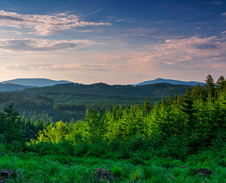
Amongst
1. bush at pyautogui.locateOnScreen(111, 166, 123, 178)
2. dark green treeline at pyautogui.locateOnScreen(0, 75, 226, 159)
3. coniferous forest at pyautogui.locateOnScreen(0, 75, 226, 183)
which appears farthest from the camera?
dark green treeline at pyautogui.locateOnScreen(0, 75, 226, 159)

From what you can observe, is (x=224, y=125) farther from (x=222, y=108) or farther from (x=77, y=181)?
(x=77, y=181)

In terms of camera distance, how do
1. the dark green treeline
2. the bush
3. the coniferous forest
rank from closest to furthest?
the bush
the coniferous forest
the dark green treeline

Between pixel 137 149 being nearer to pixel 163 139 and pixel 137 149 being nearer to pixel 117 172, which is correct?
pixel 163 139

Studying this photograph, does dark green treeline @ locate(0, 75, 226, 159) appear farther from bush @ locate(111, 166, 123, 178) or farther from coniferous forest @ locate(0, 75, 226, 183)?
bush @ locate(111, 166, 123, 178)

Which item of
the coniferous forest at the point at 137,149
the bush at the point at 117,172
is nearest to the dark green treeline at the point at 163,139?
the coniferous forest at the point at 137,149

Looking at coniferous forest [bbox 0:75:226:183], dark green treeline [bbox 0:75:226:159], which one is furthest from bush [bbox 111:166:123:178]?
dark green treeline [bbox 0:75:226:159]

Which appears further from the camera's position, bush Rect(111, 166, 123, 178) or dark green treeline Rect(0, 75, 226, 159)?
dark green treeline Rect(0, 75, 226, 159)

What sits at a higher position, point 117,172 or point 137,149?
point 117,172

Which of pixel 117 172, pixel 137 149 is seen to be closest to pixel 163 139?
pixel 137 149

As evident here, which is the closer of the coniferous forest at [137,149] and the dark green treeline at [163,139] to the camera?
the coniferous forest at [137,149]

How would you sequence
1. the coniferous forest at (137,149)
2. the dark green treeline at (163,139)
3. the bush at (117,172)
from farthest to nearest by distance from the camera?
the dark green treeline at (163,139) < the coniferous forest at (137,149) < the bush at (117,172)

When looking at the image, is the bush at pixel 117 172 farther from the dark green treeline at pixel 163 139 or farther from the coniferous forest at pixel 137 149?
the dark green treeline at pixel 163 139

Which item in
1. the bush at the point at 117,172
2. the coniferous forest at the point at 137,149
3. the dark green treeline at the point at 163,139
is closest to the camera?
the bush at the point at 117,172

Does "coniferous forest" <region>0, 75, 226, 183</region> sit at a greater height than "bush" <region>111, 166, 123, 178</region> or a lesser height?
lesser
